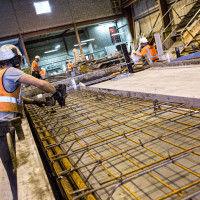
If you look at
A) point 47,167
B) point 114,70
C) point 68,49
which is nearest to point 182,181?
point 47,167

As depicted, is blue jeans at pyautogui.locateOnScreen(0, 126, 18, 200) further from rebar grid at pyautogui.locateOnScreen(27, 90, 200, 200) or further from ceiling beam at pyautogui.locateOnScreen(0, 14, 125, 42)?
ceiling beam at pyautogui.locateOnScreen(0, 14, 125, 42)

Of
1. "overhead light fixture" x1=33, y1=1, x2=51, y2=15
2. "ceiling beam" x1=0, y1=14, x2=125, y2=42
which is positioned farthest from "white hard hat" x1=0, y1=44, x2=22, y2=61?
"overhead light fixture" x1=33, y1=1, x2=51, y2=15

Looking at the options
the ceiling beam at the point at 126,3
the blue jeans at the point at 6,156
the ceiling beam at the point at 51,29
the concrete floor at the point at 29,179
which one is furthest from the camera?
the ceiling beam at the point at 126,3

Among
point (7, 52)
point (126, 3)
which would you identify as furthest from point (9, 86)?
point (126, 3)

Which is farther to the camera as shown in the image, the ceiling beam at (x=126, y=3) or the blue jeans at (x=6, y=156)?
the ceiling beam at (x=126, y=3)

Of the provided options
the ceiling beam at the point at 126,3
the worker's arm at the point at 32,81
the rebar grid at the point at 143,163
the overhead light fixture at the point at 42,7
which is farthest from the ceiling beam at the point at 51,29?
the rebar grid at the point at 143,163

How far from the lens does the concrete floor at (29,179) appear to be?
1514mm

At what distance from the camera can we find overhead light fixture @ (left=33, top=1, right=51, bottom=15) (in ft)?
63.6

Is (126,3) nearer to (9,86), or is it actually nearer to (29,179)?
(9,86)

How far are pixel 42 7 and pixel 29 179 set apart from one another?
20436 millimetres

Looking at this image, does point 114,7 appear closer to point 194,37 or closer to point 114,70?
point 194,37

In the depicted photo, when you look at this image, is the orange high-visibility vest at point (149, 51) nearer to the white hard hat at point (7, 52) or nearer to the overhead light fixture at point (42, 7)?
the white hard hat at point (7, 52)

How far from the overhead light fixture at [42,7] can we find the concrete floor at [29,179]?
64.1 feet

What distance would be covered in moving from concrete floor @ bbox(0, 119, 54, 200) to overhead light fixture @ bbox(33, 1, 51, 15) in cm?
1953
